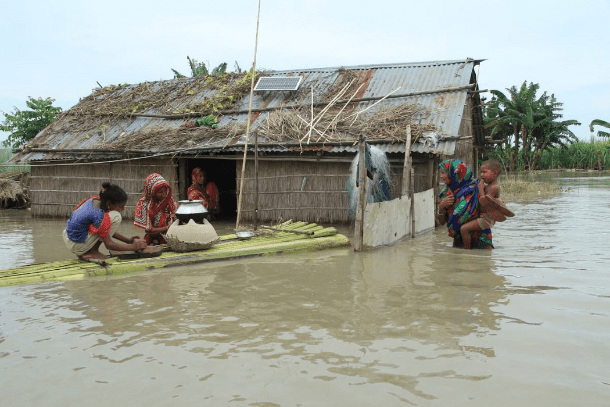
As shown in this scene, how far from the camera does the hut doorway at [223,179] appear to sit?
12400 mm

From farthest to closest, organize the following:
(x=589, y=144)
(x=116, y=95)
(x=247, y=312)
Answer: (x=589, y=144) → (x=116, y=95) → (x=247, y=312)

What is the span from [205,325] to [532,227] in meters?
7.48

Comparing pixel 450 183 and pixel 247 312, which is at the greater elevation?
pixel 450 183

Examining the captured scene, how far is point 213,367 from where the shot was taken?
3074mm

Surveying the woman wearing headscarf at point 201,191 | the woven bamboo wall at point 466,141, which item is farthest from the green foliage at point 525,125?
the woman wearing headscarf at point 201,191

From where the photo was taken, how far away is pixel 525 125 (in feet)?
88.6

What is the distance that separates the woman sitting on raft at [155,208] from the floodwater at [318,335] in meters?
1.00

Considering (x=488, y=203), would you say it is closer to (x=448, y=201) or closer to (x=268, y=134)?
(x=448, y=201)

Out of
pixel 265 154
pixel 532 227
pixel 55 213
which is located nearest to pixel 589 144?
pixel 532 227

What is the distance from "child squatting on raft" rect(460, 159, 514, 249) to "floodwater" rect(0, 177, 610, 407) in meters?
0.74

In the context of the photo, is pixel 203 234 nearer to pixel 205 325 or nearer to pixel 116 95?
pixel 205 325

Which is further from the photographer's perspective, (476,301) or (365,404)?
(476,301)

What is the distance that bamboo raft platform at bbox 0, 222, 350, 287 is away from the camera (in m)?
5.05

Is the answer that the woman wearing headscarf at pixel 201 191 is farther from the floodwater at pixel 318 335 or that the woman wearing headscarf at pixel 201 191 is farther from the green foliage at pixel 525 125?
the green foliage at pixel 525 125
